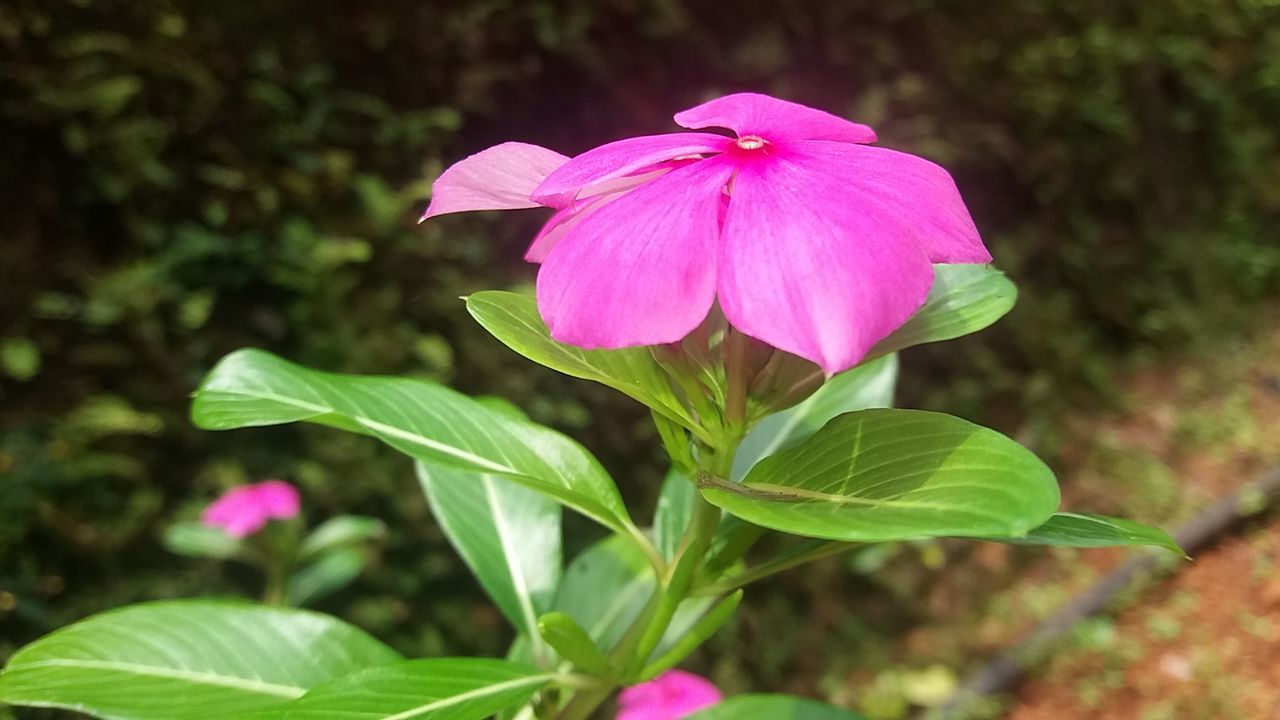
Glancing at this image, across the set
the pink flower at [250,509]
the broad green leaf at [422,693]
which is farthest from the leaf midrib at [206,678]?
the pink flower at [250,509]

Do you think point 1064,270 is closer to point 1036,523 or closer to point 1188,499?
point 1188,499

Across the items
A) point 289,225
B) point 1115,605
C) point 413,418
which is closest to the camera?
point 413,418

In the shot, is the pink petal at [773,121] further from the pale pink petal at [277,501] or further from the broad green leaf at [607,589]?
the pale pink petal at [277,501]

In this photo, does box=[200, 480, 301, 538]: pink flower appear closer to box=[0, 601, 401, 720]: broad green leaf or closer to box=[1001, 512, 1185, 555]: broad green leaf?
box=[0, 601, 401, 720]: broad green leaf

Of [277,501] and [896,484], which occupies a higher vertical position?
[896,484]

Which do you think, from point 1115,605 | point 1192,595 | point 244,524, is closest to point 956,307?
point 244,524

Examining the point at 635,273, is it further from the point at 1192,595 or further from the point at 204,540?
the point at 1192,595
